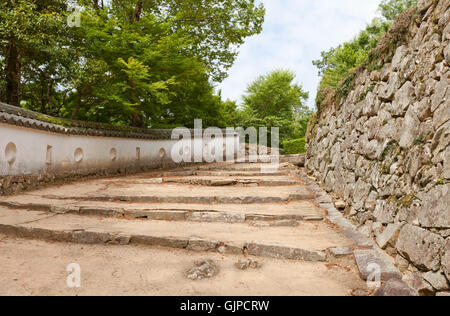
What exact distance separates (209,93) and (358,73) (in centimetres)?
953

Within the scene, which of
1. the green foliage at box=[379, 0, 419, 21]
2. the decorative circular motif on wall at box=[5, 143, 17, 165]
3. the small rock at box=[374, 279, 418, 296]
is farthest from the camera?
the green foliage at box=[379, 0, 419, 21]

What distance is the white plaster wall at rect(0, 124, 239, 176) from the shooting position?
612 centimetres

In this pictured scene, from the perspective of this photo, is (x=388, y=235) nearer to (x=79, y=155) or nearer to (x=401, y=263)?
(x=401, y=263)

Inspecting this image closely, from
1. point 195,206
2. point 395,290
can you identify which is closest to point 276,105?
point 195,206

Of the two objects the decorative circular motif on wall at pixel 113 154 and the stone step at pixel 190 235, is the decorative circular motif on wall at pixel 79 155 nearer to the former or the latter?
the decorative circular motif on wall at pixel 113 154

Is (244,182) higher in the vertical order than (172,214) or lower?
higher

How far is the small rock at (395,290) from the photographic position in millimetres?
2062

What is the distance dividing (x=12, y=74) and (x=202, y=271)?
Result: 850 centimetres

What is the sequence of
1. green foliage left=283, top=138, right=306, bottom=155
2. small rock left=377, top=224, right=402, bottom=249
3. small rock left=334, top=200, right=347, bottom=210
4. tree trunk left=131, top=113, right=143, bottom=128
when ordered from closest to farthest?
small rock left=377, top=224, right=402, bottom=249, small rock left=334, top=200, right=347, bottom=210, tree trunk left=131, top=113, right=143, bottom=128, green foliage left=283, top=138, right=306, bottom=155

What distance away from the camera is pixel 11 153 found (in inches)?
241

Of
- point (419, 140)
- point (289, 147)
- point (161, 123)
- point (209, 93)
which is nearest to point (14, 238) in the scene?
point (419, 140)

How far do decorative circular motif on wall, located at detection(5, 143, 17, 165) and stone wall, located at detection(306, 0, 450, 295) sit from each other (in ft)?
23.2

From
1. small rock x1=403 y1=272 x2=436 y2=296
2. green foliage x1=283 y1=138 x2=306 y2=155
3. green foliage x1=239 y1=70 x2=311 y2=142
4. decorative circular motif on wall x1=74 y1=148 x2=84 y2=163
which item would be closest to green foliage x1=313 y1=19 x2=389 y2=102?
green foliage x1=283 y1=138 x2=306 y2=155

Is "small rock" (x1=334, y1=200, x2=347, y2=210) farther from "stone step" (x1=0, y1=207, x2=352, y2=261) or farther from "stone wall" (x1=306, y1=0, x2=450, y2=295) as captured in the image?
"stone step" (x1=0, y1=207, x2=352, y2=261)
